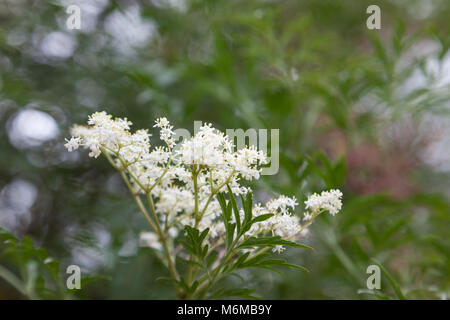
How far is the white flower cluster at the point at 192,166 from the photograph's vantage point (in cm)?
49

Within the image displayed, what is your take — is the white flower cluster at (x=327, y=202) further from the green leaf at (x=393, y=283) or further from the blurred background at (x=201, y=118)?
the blurred background at (x=201, y=118)

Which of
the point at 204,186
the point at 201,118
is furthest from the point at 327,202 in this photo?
the point at 201,118

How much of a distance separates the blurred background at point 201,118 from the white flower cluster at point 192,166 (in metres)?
0.36

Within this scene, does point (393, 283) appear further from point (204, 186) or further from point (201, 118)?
point (201, 118)

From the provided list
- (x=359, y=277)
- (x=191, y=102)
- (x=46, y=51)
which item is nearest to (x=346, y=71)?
(x=191, y=102)

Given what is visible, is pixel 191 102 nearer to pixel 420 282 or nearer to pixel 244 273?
pixel 244 273

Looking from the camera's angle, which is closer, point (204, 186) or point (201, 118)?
point (204, 186)

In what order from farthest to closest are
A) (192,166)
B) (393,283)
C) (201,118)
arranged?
(201,118), (393,283), (192,166)

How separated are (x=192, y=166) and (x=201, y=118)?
94 centimetres

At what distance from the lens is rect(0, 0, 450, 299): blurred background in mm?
1039

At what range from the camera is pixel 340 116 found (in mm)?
1206

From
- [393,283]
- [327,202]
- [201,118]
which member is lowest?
[393,283]

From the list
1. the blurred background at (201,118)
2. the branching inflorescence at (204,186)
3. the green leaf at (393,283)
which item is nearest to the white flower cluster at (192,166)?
the branching inflorescence at (204,186)

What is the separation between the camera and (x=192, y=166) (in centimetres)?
52
